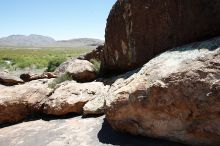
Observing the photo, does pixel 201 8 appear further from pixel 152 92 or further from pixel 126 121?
pixel 126 121

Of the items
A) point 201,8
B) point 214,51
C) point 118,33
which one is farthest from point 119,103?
point 118,33

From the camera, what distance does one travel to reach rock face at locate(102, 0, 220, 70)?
683cm

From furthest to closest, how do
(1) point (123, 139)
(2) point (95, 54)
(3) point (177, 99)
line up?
(2) point (95, 54) < (1) point (123, 139) < (3) point (177, 99)

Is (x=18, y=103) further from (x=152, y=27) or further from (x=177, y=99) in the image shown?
(x=177, y=99)

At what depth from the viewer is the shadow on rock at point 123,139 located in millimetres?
5981

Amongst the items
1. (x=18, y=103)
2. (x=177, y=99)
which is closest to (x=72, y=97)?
(x=18, y=103)

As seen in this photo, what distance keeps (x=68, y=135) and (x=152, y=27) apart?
3.14 meters

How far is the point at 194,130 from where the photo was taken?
217 inches

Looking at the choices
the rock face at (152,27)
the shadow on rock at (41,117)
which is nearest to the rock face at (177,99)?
the rock face at (152,27)

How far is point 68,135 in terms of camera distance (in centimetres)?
713

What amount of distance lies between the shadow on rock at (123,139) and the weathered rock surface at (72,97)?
1392 millimetres

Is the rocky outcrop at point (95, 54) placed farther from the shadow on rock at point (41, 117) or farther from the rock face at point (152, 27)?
the shadow on rock at point (41, 117)

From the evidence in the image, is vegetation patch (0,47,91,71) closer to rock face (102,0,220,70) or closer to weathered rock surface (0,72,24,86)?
weathered rock surface (0,72,24,86)

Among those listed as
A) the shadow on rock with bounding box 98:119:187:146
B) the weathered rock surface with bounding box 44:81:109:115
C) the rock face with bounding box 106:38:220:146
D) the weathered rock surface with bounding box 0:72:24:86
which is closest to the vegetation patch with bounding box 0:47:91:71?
the weathered rock surface with bounding box 0:72:24:86
